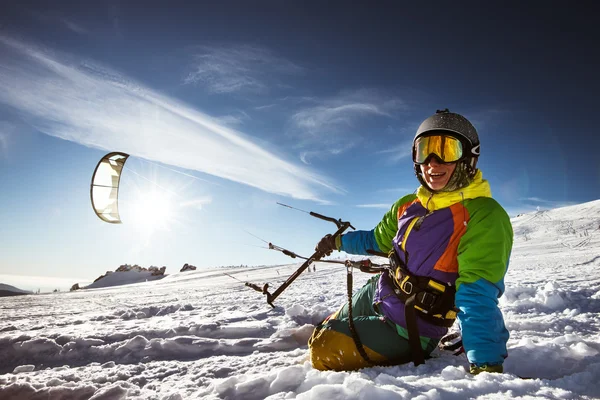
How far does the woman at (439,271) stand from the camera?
1.93 meters

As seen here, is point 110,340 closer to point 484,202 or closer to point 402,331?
point 402,331

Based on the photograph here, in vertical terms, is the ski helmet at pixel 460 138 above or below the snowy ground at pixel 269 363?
above

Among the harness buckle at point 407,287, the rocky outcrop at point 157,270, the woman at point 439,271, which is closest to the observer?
the woman at point 439,271

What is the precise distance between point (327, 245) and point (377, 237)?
0.66 meters

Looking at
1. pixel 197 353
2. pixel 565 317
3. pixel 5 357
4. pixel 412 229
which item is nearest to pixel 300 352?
pixel 197 353

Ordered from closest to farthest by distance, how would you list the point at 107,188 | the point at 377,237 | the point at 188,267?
the point at 377,237 < the point at 107,188 < the point at 188,267

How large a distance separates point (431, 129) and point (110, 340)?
452cm

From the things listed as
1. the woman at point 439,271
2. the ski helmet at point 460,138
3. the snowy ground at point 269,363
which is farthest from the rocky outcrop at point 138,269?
the ski helmet at point 460,138

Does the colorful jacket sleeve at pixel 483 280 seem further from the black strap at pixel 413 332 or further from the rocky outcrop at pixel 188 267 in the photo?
the rocky outcrop at pixel 188 267

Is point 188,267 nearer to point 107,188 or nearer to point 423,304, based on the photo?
point 107,188

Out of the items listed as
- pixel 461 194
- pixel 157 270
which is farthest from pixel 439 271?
pixel 157 270

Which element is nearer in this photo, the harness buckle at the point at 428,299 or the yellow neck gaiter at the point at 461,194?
the harness buckle at the point at 428,299

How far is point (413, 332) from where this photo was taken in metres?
2.15

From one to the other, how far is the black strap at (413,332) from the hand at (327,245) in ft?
5.40
